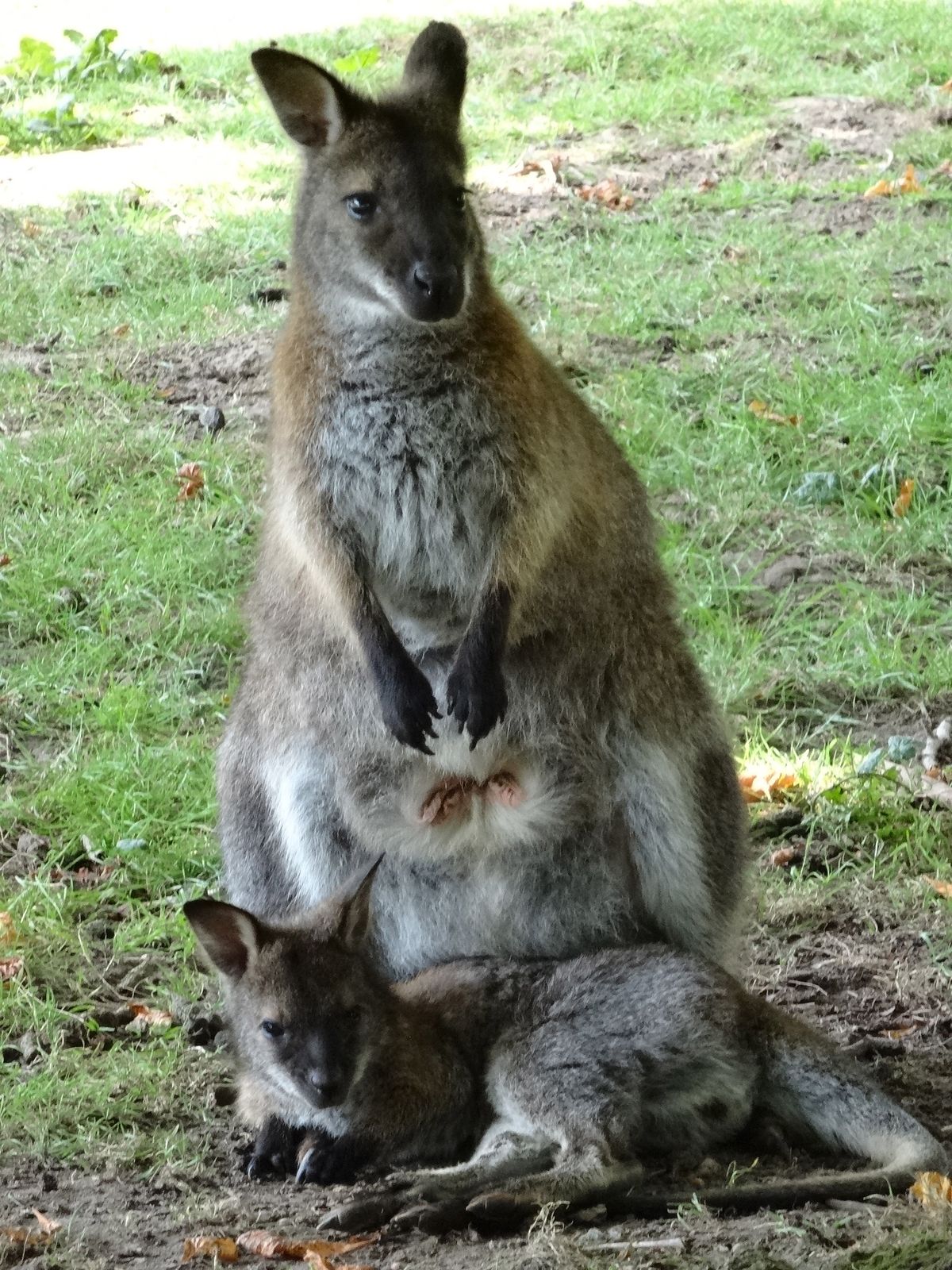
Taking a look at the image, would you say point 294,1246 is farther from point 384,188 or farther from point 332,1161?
point 384,188

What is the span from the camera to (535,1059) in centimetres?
363

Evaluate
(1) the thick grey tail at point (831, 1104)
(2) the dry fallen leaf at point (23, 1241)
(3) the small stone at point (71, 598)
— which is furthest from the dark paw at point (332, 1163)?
(3) the small stone at point (71, 598)

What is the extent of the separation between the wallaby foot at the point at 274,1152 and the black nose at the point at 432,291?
1.68m

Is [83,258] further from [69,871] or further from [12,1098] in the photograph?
[12,1098]

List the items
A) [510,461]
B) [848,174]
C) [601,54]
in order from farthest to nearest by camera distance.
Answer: [601,54] → [848,174] → [510,461]

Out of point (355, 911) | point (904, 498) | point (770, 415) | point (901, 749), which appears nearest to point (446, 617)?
point (355, 911)

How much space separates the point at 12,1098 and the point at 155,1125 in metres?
0.31

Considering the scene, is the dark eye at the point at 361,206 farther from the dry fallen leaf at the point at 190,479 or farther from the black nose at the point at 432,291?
the dry fallen leaf at the point at 190,479

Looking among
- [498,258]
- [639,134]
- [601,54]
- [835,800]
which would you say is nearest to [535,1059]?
[835,800]

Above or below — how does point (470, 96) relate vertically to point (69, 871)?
above

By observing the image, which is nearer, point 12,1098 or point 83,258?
point 12,1098

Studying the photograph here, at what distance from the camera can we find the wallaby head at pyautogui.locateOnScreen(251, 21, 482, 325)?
3.76 m

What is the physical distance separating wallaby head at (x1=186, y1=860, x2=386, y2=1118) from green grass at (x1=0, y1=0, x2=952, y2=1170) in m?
0.36

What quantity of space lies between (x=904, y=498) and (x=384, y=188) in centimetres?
347
